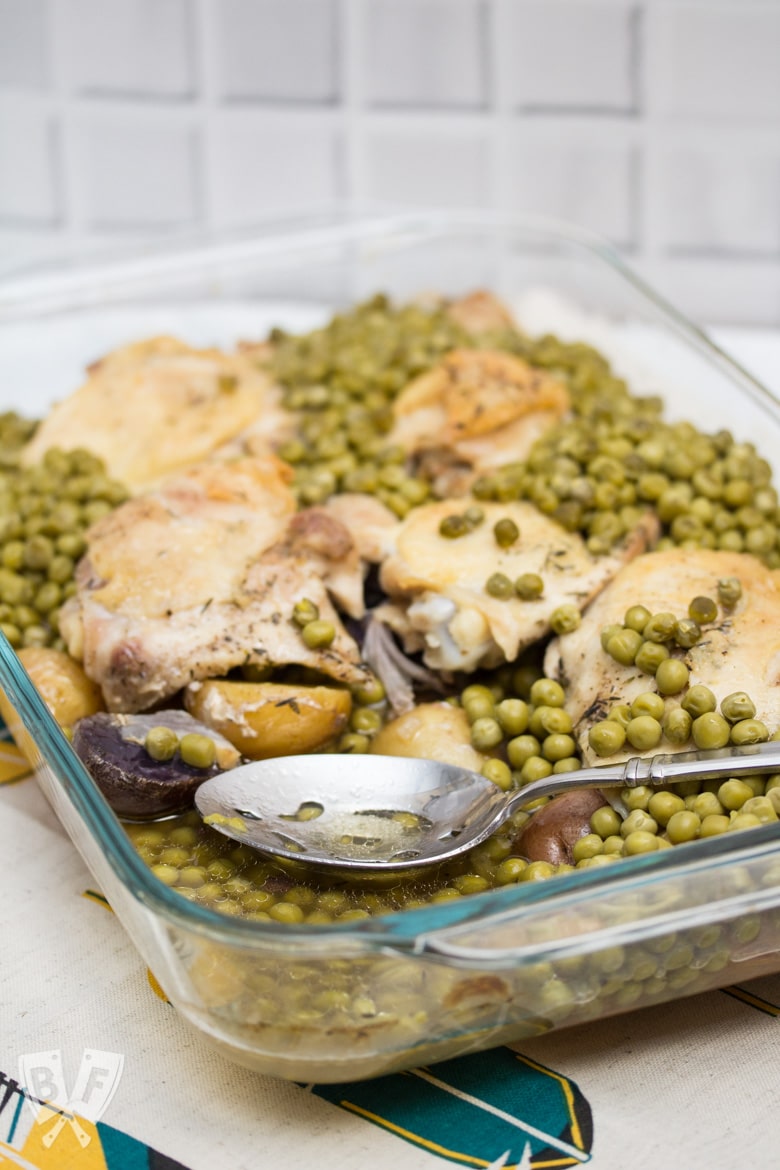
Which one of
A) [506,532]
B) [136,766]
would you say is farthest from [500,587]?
[136,766]

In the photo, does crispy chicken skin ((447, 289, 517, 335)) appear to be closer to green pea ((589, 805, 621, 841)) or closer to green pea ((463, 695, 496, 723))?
green pea ((463, 695, 496, 723))

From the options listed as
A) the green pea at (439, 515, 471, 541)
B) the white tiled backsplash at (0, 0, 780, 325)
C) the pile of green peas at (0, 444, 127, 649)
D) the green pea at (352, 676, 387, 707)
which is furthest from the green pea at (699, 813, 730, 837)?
the white tiled backsplash at (0, 0, 780, 325)

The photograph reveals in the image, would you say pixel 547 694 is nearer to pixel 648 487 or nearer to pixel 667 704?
pixel 667 704

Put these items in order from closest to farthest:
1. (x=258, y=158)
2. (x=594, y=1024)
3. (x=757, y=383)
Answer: (x=594, y=1024)
(x=757, y=383)
(x=258, y=158)

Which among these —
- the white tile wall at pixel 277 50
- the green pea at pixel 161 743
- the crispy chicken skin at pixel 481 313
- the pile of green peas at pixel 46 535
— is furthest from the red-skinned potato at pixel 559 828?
the white tile wall at pixel 277 50

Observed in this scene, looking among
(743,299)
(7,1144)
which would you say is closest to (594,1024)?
(7,1144)

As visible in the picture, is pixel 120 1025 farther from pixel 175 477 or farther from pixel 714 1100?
pixel 175 477

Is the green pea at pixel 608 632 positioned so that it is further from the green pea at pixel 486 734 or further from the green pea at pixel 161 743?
the green pea at pixel 161 743
